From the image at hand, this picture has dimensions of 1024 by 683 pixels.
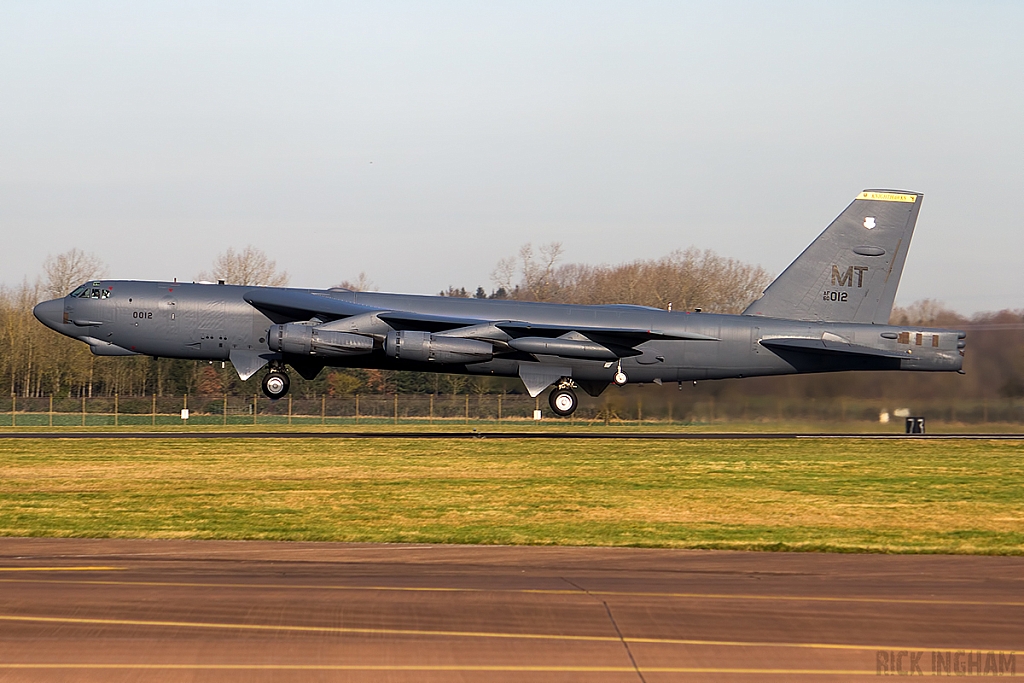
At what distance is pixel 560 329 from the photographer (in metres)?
35.1

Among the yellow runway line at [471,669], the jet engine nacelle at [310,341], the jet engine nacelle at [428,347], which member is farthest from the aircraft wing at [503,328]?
the yellow runway line at [471,669]

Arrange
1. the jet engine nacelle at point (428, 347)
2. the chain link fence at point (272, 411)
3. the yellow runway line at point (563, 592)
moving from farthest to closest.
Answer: the chain link fence at point (272, 411), the jet engine nacelle at point (428, 347), the yellow runway line at point (563, 592)

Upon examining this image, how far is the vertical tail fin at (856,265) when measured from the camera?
119ft

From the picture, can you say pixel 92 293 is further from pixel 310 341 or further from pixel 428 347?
pixel 428 347

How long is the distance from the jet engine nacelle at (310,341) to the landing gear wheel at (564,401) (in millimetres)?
6951

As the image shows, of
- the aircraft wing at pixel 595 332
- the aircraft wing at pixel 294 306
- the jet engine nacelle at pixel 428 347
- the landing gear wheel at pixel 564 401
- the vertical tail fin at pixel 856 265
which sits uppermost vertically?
the vertical tail fin at pixel 856 265

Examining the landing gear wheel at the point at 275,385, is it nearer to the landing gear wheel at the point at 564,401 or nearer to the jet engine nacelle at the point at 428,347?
the jet engine nacelle at the point at 428,347

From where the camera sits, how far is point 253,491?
22469 millimetres

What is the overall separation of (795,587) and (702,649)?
3350 mm

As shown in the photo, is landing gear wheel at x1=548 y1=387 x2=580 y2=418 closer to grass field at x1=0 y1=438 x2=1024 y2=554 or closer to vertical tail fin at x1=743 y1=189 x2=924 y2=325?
grass field at x1=0 y1=438 x2=1024 y2=554

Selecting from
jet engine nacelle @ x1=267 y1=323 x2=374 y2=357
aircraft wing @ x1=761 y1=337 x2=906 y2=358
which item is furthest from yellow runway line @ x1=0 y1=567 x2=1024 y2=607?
aircraft wing @ x1=761 y1=337 x2=906 y2=358

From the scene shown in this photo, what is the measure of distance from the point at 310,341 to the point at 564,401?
8886 millimetres

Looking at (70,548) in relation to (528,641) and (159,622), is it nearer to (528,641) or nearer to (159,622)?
(159,622)

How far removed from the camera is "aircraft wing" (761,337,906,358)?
34.9 metres
